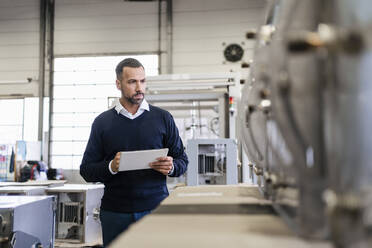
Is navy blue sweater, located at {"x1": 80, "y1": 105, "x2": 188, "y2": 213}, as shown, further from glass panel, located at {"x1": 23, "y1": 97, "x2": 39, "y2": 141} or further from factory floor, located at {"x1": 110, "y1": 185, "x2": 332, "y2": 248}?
glass panel, located at {"x1": 23, "y1": 97, "x2": 39, "y2": 141}

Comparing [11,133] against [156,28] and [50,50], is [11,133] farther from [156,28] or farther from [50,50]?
[156,28]

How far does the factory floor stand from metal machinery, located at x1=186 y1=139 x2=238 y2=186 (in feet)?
6.49

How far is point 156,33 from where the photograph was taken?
19.5ft

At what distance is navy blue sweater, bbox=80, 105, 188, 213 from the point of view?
1601 mm

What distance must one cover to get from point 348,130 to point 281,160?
0.24m

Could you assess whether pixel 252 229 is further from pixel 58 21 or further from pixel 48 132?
pixel 58 21

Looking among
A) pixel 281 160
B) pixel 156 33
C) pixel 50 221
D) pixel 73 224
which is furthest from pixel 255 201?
pixel 156 33

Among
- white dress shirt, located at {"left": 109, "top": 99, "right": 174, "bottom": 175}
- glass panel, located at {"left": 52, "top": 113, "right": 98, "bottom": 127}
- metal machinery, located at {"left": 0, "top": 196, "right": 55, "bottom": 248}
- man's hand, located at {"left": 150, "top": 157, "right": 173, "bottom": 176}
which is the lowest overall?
metal machinery, located at {"left": 0, "top": 196, "right": 55, "bottom": 248}

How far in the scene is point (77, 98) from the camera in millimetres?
6008

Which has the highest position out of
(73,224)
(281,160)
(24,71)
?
(24,71)

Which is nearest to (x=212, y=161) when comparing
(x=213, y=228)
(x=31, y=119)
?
(x=213, y=228)

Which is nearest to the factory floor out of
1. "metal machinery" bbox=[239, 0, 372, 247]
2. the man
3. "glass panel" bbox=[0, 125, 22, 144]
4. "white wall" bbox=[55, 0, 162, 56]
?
"metal machinery" bbox=[239, 0, 372, 247]

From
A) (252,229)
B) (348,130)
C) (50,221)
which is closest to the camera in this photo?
(348,130)

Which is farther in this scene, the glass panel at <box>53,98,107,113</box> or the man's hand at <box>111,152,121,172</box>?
the glass panel at <box>53,98,107,113</box>
